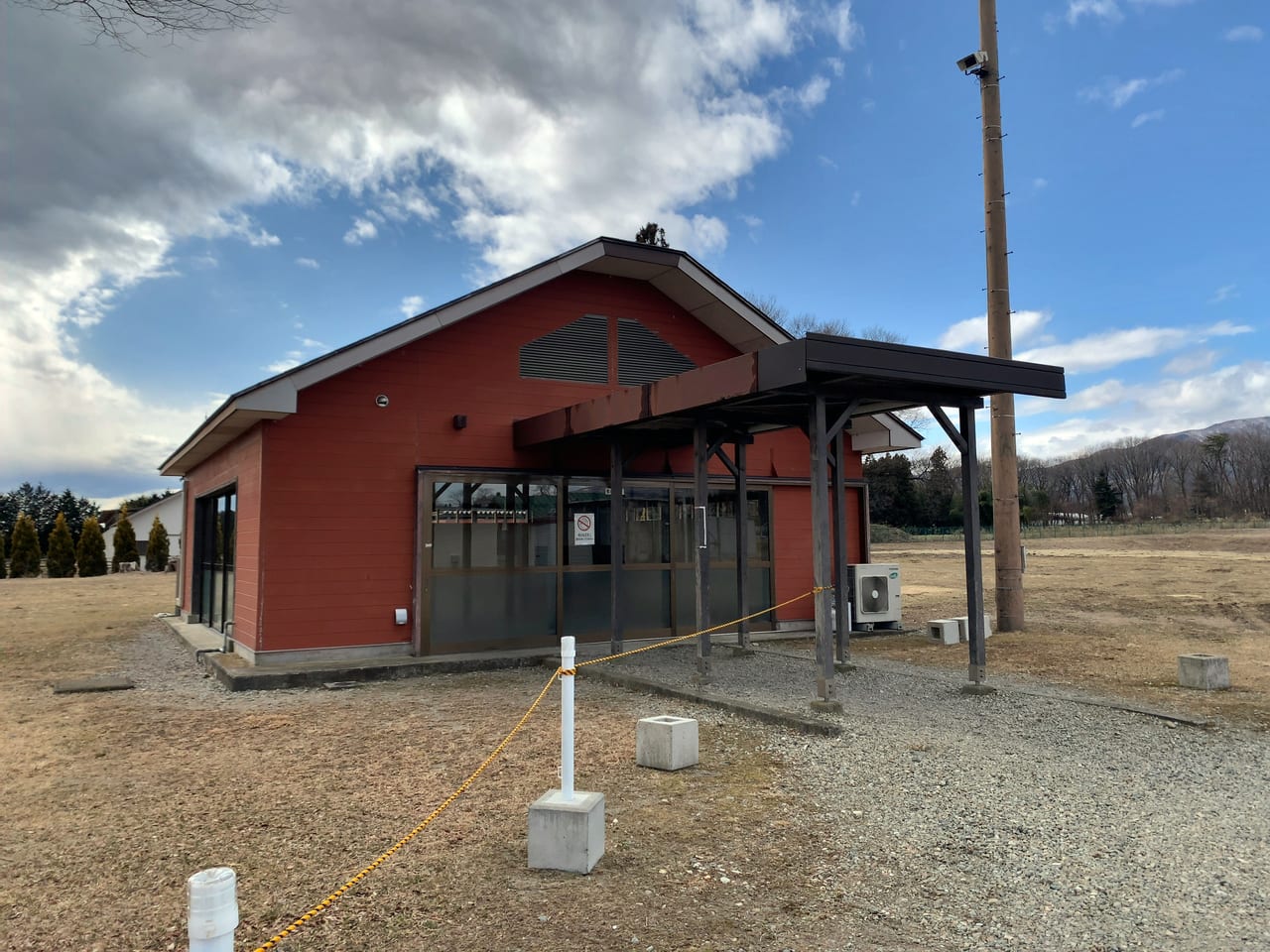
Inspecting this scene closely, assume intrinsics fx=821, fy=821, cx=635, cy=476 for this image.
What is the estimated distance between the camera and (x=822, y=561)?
702cm

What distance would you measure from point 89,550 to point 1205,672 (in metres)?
38.0

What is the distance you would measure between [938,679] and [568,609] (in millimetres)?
4575

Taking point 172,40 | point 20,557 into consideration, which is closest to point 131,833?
point 172,40

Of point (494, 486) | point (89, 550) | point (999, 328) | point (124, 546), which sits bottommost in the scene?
point (89, 550)

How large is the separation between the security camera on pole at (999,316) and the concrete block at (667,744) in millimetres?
9176

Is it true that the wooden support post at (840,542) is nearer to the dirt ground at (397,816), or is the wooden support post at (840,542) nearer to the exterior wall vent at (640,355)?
the dirt ground at (397,816)

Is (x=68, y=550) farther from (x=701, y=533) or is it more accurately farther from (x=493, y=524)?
(x=701, y=533)

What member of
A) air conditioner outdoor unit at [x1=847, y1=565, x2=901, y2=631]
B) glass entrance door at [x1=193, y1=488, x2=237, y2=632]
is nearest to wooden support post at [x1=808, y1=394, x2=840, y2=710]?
air conditioner outdoor unit at [x1=847, y1=565, x2=901, y2=631]

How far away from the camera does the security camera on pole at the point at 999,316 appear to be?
42.9 ft

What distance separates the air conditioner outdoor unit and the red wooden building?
30.2 inches

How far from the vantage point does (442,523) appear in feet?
32.9

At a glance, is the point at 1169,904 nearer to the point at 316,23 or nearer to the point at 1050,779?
the point at 1050,779

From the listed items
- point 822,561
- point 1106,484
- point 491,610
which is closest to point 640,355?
point 491,610

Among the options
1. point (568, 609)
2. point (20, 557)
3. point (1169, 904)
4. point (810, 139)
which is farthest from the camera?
point (20, 557)
